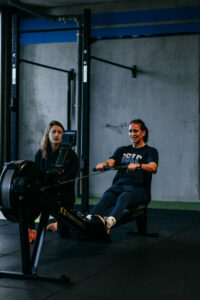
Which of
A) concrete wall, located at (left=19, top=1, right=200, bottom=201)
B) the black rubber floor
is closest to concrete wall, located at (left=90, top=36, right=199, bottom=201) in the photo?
concrete wall, located at (left=19, top=1, right=200, bottom=201)

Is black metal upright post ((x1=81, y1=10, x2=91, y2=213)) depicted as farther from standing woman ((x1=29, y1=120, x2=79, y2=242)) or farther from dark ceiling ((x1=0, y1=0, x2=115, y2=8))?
dark ceiling ((x1=0, y1=0, x2=115, y2=8))

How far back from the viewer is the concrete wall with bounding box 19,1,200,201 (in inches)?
317

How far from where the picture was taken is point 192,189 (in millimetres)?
8055

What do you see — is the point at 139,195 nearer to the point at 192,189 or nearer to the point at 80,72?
the point at 192,189

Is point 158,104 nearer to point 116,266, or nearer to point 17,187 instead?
point 116,266

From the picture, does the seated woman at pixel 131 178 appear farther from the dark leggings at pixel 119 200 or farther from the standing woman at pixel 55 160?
the standing woman at pixel 55 160

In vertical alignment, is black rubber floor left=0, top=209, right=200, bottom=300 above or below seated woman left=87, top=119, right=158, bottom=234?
below

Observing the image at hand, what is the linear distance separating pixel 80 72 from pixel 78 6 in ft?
3.91

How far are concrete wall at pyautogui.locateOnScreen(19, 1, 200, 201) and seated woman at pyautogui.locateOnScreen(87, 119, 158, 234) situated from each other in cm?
294

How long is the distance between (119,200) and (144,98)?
3717mm

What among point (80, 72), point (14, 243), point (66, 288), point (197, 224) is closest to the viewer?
point (66, 288)

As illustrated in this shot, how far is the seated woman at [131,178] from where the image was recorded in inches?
193

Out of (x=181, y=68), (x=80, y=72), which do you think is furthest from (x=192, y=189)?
(x=80, y=72)

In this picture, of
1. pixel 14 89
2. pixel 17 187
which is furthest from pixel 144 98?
pixel 17 187
